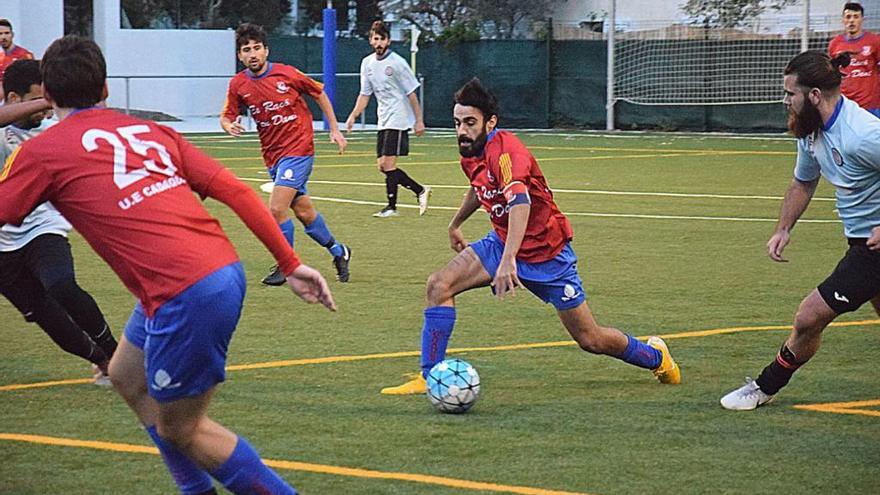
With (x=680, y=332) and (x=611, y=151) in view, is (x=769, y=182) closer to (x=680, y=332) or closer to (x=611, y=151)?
(x=611, y=151)

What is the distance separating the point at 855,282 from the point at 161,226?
346cm

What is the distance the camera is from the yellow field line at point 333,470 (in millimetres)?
5606

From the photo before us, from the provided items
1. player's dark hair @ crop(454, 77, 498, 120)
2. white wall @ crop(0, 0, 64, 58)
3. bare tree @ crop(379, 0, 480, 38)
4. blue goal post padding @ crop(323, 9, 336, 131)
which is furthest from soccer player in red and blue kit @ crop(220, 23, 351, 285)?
bare tree @ crop(379, 0, 480, 38)

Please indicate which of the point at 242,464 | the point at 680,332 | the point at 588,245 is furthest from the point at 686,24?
the point at 242,464

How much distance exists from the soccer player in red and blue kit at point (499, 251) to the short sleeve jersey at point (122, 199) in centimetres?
268

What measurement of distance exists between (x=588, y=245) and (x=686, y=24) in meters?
22.8

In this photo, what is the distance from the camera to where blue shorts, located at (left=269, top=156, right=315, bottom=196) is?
38.4 ft

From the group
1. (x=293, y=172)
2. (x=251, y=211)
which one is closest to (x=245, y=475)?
(x=251, y=211)

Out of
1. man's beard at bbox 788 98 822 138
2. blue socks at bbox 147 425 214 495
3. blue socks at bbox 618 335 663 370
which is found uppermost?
man's beard at bbox 788 98 822 138

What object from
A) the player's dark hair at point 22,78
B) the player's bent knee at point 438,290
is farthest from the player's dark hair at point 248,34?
the player's bent knee at point 438,290

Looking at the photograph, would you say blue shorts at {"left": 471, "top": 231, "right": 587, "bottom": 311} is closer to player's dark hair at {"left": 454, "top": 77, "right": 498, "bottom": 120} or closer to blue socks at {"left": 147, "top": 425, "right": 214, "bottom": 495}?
player's dark hair at {"left": 454, "top": 77, "right": 498, "bottom": 120}

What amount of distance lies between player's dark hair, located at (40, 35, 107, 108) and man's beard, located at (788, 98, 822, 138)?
3.34 meters

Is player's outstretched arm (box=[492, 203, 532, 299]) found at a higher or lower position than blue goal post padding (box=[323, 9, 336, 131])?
lower

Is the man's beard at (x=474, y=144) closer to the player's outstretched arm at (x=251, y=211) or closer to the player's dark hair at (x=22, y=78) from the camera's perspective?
the player's dark hair at (x=22, y=78)
